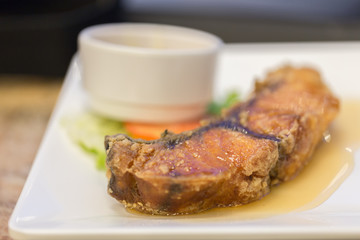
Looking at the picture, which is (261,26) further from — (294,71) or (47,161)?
(47,161)

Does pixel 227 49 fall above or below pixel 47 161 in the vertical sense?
above

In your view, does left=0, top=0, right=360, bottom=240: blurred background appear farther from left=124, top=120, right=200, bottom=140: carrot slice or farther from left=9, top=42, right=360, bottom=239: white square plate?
left=124, top=120, right=200, bottom=140: carrot slice

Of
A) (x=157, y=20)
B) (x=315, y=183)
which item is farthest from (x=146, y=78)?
(x=157, y=20)

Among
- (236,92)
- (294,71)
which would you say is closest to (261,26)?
(236,92)

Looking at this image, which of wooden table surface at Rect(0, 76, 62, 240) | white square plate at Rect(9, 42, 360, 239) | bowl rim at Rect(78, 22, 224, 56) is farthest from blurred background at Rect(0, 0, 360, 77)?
white square plate at Rect(9, 42, 360, 239)

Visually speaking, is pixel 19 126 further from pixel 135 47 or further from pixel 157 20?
pixel 157 20

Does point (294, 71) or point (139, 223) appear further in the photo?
point (294, 71)
